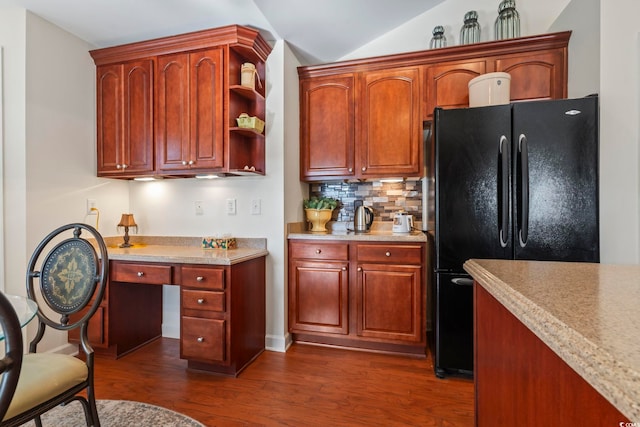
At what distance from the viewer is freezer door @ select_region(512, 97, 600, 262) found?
1842 mm

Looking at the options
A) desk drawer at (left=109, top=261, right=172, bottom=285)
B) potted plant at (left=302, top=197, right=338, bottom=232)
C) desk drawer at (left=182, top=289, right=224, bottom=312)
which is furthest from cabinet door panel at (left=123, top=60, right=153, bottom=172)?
potted plant at (left=302, top=197, right=338, bottom=232)

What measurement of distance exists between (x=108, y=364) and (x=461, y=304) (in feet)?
8.31

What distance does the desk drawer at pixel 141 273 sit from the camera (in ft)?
7.20

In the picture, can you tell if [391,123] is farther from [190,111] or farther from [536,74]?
[190,111]

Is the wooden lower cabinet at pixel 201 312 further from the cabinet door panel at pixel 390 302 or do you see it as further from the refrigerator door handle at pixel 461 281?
the refrigerator door handle at pixel 461 281

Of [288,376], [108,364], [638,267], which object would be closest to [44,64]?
[108,364]

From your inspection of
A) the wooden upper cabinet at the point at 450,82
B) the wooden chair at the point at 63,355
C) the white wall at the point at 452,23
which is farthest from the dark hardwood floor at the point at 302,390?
the white wall at the point at 452,23

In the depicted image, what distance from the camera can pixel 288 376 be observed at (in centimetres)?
212

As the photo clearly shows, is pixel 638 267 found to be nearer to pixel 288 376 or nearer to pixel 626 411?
pixel 626 411

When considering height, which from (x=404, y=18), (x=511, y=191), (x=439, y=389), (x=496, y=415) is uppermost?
(x=404, y=18)

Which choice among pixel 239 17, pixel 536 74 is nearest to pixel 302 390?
pixel 239 17

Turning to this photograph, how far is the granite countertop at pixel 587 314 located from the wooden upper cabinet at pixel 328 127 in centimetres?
195

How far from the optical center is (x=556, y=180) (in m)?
1.88

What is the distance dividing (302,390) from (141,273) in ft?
4.51
